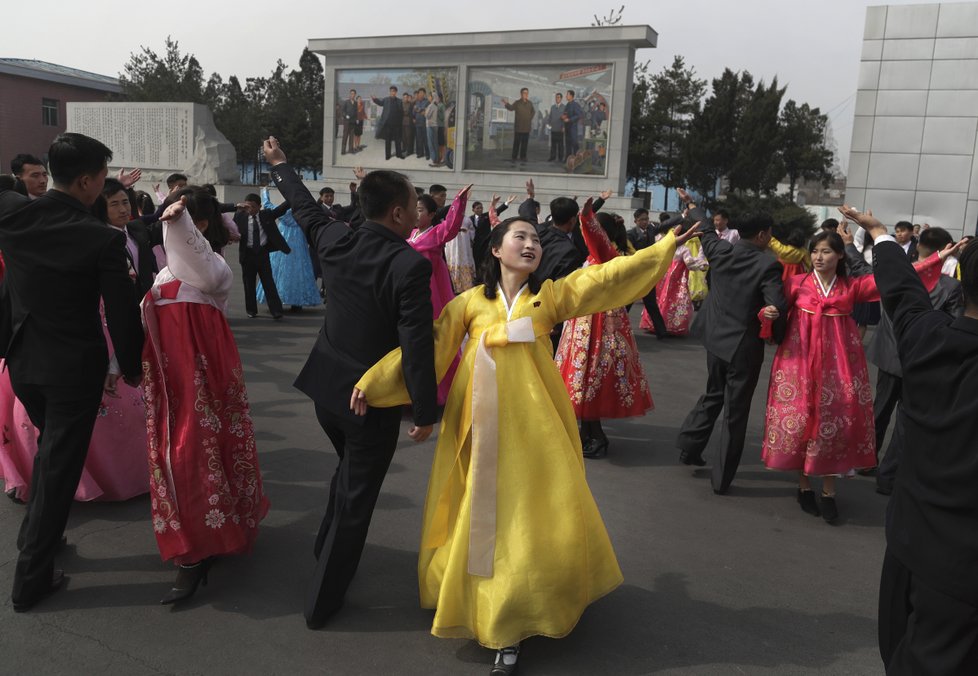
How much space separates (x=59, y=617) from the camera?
10.4ft

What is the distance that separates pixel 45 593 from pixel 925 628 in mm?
3280

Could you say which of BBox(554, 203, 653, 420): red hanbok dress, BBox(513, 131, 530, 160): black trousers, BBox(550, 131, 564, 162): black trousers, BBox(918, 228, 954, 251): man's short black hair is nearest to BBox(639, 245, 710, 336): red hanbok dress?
BBox(918, 228, 954, 251): man's short black hair

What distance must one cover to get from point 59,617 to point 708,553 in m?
2.98

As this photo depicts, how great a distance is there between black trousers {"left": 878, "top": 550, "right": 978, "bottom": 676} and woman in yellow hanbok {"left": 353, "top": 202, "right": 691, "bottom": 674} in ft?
3.44

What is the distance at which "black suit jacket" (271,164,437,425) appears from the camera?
2879mm

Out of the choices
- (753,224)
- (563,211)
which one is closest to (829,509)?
(753,224)

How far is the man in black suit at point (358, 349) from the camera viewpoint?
2.97 metres

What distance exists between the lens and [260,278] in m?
10.8

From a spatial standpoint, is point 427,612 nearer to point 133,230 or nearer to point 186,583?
point 186,583

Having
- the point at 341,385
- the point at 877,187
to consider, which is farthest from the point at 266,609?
Result: the point at 877,187

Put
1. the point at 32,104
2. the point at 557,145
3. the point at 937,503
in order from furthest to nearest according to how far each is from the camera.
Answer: the point at 32,104 < the point at 557,145 < the point at 937,503

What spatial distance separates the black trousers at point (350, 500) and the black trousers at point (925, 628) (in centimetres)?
181

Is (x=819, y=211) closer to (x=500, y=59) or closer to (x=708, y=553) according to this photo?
(x=500, y=59)

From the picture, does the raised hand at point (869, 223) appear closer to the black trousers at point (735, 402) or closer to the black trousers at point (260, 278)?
the black trousers at point (735, 402)
